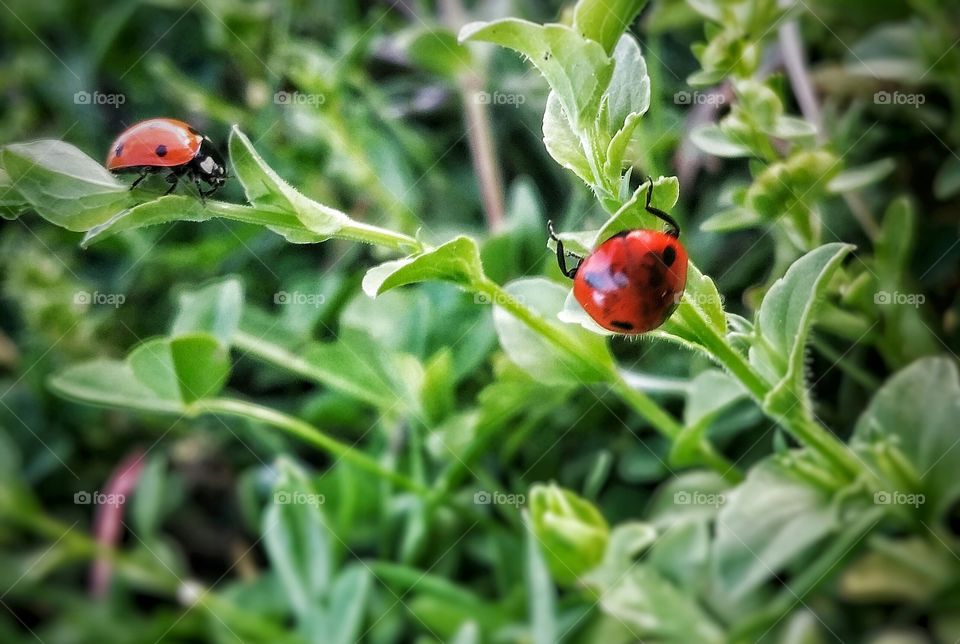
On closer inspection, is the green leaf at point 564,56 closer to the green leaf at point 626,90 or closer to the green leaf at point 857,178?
the green leaf at point 626,90

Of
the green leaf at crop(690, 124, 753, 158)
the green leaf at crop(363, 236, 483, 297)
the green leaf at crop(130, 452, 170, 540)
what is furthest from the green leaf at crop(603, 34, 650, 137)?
the green leaf at crop(130, 452, 170, 540)

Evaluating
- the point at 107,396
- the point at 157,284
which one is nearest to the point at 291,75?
the point at 157,284

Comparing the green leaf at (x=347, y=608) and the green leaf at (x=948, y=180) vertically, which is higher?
the green leaf at (x=948, y=180)

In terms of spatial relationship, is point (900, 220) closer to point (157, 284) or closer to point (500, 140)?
point (500, 140)

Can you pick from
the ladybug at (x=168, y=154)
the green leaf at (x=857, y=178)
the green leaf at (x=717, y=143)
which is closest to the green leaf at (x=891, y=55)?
the green leaf at (x=857, y=178)

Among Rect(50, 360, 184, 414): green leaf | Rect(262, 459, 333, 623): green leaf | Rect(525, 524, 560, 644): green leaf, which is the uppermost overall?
Rect(50, 360, 184, 414): green leaf

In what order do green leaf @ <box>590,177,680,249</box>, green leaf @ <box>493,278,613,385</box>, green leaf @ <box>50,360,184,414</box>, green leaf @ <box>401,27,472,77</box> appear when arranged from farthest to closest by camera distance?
1. green leaf @ <box>401,27,472,77</box>
2. green leaf @ <box>50,360,184,414</box>
3. green leaf @ <box>493,278,613,385</box>
4. green leaf @ <box>590,177,680,249</box>

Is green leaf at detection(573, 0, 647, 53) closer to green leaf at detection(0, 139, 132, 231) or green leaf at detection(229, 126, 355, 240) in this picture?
green leaf at detection(229, 126, 355, 240)

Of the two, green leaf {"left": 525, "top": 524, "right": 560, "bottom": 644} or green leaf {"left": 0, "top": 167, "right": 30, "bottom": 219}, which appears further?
green leaf {"left": 525, "top": 524, "right": 560, "bottom": 644}
